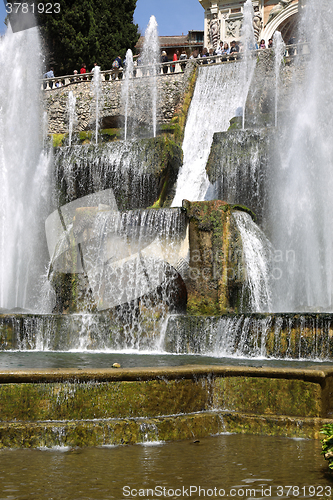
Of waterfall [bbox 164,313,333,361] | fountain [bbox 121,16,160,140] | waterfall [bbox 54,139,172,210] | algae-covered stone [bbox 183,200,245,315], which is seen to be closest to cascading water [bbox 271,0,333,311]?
algae-covered stone [bbox 183,200,245,315]

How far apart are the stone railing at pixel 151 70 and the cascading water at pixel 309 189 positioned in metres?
4.70

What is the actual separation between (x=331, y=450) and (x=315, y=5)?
475 inches

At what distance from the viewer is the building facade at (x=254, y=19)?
91.6ft

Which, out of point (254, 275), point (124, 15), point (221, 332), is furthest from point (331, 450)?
point (124, 15)

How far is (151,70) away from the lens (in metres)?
20.4

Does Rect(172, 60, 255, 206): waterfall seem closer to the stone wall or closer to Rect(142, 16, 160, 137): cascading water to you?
the stone wall

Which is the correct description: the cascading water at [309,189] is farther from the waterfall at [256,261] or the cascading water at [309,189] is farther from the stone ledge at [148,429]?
the stone ledge at [148,429]

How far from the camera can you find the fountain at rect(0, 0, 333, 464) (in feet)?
14.3

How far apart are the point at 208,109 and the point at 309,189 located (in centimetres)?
710

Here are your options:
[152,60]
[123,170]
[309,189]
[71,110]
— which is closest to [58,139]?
[71,110]

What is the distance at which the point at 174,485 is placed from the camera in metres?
2.99

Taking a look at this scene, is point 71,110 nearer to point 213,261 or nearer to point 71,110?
point 71,110

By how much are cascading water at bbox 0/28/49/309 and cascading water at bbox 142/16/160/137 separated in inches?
159

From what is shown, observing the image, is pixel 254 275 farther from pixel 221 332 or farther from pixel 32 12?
pixel 32 12
